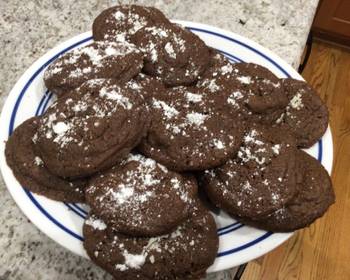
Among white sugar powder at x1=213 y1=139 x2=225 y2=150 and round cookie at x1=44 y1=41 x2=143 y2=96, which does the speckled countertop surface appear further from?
white sugar powder at x1=213 y1=139 x2=225 y2=150

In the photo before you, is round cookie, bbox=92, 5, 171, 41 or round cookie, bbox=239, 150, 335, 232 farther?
round cookie, bbox=92, 5, 171, 41

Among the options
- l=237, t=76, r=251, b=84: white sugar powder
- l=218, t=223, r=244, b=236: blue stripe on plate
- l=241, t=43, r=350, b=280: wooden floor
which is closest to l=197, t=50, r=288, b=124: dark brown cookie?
l=237, t=76, r=251, b=84: white sugar powder

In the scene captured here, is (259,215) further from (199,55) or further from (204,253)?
(199,55)

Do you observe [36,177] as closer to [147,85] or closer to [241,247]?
[147,85]

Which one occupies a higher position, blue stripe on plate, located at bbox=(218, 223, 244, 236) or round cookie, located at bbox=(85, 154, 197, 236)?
round cookie, located at bbox=(85, 154, 197, 236)

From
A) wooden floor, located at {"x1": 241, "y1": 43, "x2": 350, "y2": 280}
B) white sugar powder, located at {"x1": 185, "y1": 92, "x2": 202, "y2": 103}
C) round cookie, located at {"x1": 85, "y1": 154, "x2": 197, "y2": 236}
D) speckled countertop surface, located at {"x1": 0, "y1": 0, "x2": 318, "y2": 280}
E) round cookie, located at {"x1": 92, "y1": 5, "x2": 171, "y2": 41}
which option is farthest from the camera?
wooden floor, located at {"x1": 241, "y1": 43, "x2": 350, "y2": 280}

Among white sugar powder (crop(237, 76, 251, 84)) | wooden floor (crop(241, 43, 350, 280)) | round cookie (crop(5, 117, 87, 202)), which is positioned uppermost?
white sugar powder (crop(237, 76, 251, 84))

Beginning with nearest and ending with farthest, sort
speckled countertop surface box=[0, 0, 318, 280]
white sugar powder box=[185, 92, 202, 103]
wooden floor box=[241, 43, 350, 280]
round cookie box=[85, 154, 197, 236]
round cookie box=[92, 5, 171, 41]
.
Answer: round cookie box=[85, 154, 197, 236]
white sugar powder box=[185, 92, 202, 103]
round cookie box=[92, 5, 171, 41]
speckled countertop surface box=[0, 0, 318, 280]
wooden floor box=[241, 43, 350, 280]
